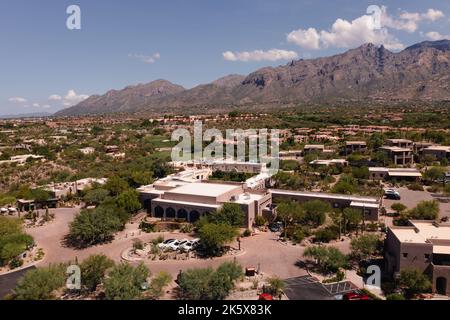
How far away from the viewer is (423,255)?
79.0 feet

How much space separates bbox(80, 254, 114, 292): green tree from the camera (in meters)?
23.8

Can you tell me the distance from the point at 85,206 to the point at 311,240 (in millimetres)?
27806

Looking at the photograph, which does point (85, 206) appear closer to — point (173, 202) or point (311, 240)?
point (173, 202)

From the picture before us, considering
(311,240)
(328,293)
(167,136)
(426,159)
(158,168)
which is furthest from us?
(167,136)

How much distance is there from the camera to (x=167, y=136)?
105438mm

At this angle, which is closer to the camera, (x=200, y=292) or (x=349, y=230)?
(x=200, y=292)

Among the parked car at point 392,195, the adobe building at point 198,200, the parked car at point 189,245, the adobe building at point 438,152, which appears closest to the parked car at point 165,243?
the parked car at point 189,245

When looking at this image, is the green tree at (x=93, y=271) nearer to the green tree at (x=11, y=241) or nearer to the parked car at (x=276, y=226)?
the green tree at (x=11, y=241)

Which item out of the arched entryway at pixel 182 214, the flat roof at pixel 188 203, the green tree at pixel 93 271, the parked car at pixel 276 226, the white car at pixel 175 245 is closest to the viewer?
the green tree at pixel 93 271

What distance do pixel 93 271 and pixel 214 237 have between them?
944 cm

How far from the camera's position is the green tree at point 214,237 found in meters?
29.5

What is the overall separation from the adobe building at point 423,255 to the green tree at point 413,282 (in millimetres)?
800

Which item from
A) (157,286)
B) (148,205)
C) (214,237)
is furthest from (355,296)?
(148,205)
